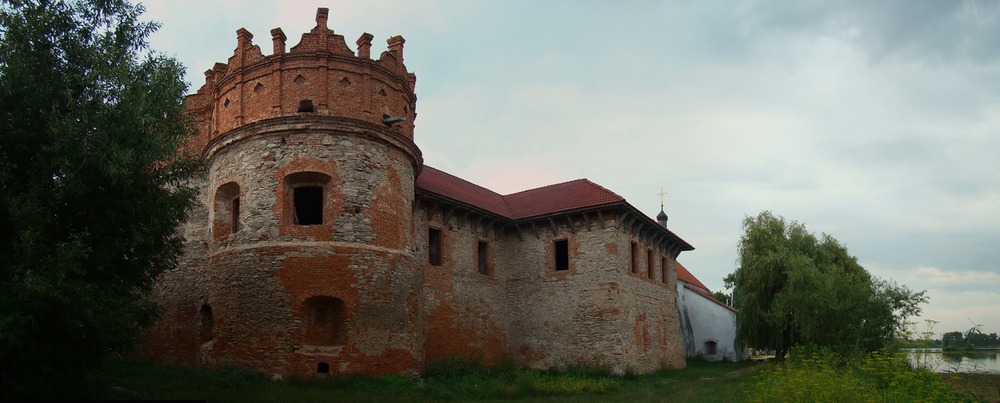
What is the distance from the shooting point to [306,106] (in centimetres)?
1811

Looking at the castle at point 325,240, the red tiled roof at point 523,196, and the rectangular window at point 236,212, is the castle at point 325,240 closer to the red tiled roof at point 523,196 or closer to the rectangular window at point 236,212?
the rectangular window at point 236,212

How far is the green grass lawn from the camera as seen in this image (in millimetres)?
13766

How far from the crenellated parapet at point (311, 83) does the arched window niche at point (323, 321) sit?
4648 millimetres

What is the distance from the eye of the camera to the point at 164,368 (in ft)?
54.9

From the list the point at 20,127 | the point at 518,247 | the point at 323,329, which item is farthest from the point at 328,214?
Answer: the point at 518,247

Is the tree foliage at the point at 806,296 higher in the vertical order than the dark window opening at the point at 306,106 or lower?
lower

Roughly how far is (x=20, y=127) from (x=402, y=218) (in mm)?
9175

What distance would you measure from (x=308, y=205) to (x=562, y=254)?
400 inches

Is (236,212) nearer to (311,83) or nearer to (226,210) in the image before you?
(226,210)

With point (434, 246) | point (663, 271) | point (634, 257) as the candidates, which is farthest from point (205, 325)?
point (663, 271)

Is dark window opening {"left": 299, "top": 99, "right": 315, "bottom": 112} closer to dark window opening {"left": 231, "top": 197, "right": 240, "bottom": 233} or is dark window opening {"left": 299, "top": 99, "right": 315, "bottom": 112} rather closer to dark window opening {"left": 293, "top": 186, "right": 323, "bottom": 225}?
dark window opening {"left": 293, "top": 186, "right": 323, "bottom": 225}

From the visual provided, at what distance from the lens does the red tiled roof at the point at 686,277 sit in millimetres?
41781

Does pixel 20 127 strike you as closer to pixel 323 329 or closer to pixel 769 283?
pixel 323 329

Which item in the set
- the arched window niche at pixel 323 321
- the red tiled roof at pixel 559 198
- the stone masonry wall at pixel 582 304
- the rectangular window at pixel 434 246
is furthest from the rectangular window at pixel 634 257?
Answer: the arched window niche at pixel 323 321
